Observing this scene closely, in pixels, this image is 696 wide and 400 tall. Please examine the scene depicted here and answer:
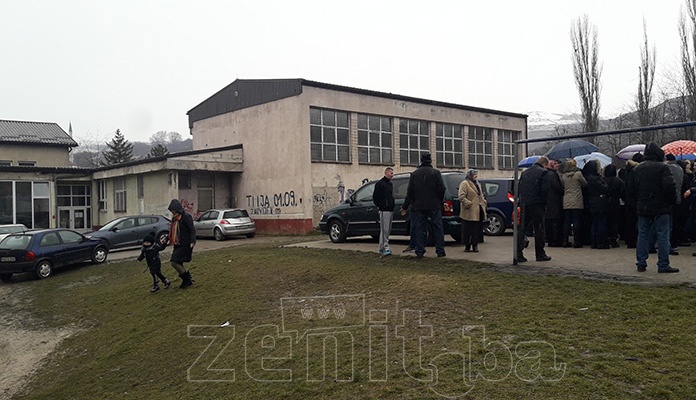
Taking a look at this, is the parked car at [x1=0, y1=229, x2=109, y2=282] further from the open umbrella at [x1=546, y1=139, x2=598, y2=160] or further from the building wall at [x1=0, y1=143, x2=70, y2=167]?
the building wall at [x1=0, y1=143, x2=70, y2=167]

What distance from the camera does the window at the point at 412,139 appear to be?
99.2ft

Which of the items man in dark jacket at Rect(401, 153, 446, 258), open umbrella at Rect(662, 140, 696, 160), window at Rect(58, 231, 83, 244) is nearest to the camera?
man in dark jacket at Rect(401, 153, 446, 258)

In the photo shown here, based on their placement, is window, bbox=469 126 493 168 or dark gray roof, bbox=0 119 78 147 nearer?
window, bbox=469 126 493 168

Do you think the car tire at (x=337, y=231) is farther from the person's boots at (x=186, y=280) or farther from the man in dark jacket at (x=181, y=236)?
the man in dark jacket at (x=181, y=236)

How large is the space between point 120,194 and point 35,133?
18488 mm

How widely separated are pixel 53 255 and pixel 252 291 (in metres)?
10.7

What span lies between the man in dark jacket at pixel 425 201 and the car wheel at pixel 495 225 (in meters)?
6.05

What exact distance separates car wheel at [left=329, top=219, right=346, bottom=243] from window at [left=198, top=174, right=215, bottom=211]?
15110 mm

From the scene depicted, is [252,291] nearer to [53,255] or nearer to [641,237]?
[641,237]

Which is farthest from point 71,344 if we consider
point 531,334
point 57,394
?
point 531,334

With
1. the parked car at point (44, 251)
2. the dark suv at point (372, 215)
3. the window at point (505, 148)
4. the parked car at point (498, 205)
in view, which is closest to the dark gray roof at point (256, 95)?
the window at point (505, 148)

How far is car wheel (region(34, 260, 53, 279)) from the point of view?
1639cm

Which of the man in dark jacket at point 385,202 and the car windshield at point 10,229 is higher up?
the man in dark jacket at point 385,202

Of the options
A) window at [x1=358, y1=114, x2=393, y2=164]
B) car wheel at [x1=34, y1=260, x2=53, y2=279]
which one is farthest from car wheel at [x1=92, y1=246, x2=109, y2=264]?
window at [x1=358, y1=114, x2=393, y2=164]
